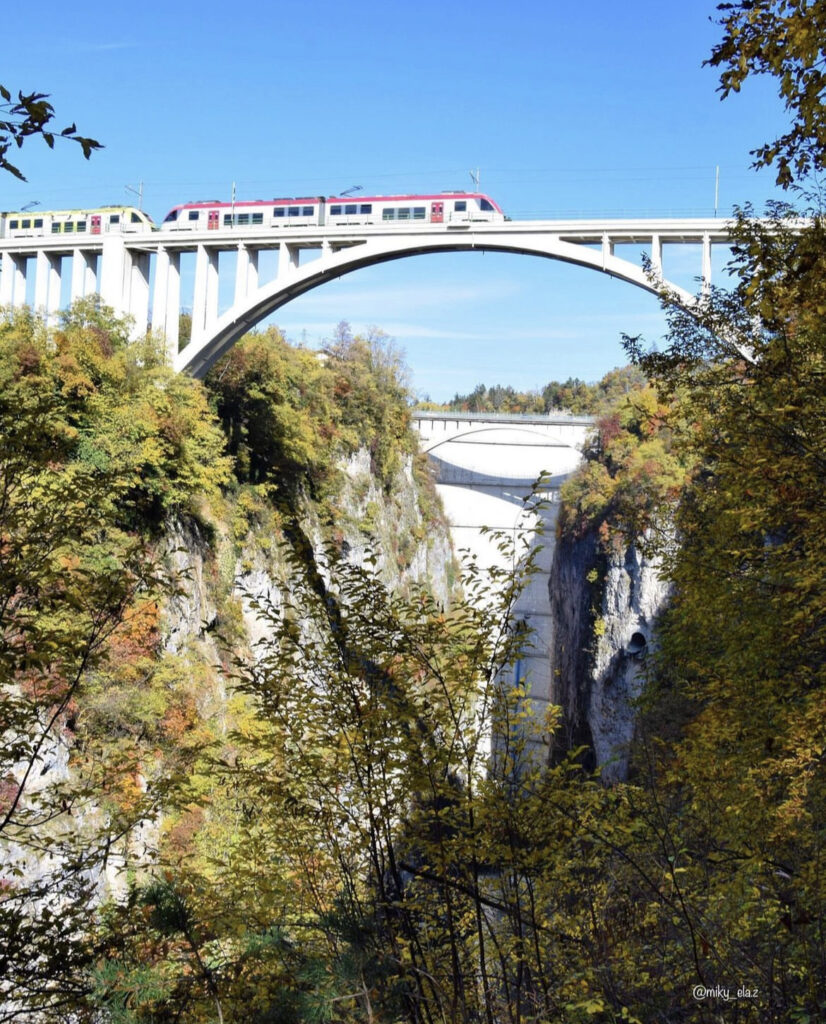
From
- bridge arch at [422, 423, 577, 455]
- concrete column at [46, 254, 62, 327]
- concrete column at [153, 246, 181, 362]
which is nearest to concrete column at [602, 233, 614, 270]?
concrete column at [153, 246, 181, 362]

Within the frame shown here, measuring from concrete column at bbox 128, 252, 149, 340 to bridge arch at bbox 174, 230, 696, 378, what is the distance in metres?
1.87

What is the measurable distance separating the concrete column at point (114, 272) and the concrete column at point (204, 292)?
1861mm

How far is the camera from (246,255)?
979 inches

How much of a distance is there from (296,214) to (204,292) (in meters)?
3.14

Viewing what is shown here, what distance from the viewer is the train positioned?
2533 cm

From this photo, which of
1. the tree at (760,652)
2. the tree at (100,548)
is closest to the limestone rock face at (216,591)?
the tree at (100,548)

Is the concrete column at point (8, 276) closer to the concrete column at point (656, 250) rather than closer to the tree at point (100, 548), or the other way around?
the tree at point (100, 548)

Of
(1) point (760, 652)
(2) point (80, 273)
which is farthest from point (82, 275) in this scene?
(1) point (760, 652)

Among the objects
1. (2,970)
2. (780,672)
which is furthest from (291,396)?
(2,970)

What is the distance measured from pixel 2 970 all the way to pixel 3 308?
18689 mm

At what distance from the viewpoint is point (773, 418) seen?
7.82m

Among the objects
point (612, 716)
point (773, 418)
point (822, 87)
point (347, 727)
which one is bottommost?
point (612, 716)

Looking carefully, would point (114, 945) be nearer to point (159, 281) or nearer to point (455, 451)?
point (159, 281)

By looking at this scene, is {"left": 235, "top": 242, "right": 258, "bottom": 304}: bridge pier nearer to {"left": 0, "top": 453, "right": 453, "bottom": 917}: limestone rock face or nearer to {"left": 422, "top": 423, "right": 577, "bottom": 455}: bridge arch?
{"left": 0, "top": 453, "right": 453, "bottom": 917}: limestone rock face
